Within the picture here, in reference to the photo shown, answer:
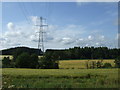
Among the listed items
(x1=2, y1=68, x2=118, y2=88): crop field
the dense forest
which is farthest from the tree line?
(x1=2, y1=68, x2=118, y2=88): crop field

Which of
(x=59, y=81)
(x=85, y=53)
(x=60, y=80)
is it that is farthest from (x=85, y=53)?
(x=59, y=81)

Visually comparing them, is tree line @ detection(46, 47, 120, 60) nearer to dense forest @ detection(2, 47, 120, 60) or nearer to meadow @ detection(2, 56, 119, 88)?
dense forest @ detection(2, 47, 120, 60)

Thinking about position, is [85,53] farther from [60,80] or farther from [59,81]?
[59,81]

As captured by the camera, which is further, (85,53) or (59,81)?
(85,53)

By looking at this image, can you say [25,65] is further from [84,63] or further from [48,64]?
[84,63]

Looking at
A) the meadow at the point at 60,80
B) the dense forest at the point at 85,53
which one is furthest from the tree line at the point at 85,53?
the meadow at the point at 60,80

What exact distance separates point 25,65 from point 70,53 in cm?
2731

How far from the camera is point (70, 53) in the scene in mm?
89562

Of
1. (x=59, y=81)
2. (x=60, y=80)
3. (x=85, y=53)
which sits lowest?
(x=60, y=80)

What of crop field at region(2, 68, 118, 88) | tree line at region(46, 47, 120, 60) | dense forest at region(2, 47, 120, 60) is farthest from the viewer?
tree line at region(46, 47, 120, 60)

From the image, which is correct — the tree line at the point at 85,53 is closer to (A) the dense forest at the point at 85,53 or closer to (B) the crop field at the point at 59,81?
(A) the dense forest at the point at 85,53

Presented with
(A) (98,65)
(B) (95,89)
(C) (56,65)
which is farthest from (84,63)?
(B) (95,89)

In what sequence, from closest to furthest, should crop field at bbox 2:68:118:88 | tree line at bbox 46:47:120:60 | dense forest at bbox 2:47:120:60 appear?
1. crop field at bbox 2:68:118:88
2. dense forest at bbox 2:47:120:60
3. tree line at bbox 46:47:120:60

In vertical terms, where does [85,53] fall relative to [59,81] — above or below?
above
